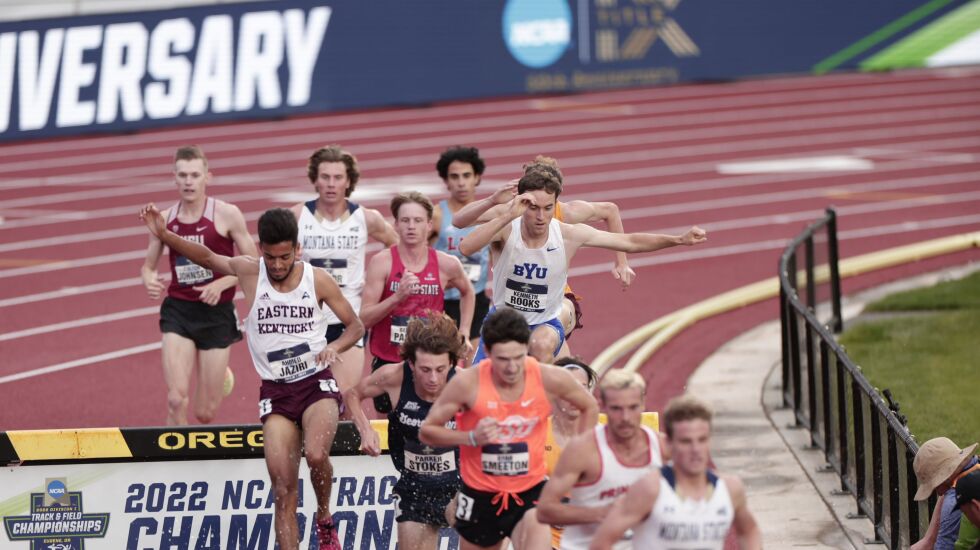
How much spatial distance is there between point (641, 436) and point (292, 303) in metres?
2.73

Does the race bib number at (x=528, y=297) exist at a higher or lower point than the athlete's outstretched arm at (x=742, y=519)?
higher

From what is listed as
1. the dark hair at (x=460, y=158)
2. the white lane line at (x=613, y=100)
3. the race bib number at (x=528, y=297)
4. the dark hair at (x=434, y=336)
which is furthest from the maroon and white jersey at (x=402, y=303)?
the white lane line at (x=613, y=100)

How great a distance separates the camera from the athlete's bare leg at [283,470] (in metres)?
8.97

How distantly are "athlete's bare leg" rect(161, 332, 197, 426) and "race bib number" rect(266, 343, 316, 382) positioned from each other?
225cm

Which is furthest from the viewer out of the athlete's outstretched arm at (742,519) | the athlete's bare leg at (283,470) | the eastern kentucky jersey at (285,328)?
the eastern kentucky jersey at (285,328)

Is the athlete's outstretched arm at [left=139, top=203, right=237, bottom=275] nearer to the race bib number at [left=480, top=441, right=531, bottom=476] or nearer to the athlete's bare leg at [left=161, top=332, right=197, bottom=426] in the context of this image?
the athlete's bare leg at [left=161, top=332, right=197, bottom=426]

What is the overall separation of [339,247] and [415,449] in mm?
2853

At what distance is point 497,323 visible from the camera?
7527 mm

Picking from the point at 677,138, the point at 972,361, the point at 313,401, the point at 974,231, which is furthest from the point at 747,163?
the point at 313,401

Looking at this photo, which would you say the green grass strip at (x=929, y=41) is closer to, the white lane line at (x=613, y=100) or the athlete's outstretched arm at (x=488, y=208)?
the white lane line at (x=613, y=100)

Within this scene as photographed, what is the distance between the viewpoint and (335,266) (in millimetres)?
11148

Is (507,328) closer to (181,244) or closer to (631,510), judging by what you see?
(631,510)

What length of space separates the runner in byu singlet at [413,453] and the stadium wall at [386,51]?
66.7 ft

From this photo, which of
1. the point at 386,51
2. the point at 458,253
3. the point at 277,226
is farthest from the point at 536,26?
the point at 277,226
